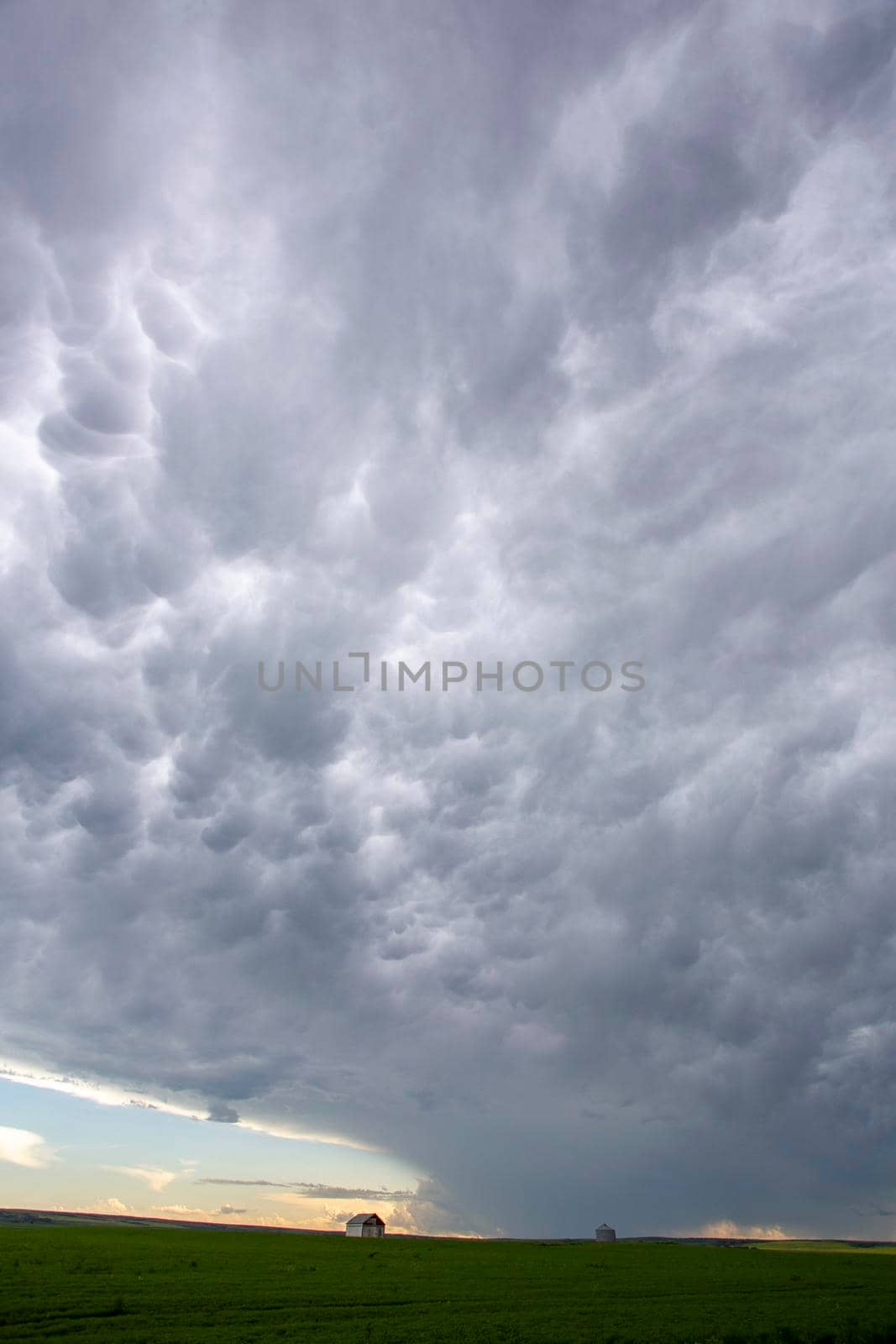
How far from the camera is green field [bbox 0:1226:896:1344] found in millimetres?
47344

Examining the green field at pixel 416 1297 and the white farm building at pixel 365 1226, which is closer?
the green field at pixel 416 1297

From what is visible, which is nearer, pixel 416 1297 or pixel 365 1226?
pixel 416 1297

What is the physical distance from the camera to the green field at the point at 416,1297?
4734 centimetres

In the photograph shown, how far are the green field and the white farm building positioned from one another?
5080 centimetres

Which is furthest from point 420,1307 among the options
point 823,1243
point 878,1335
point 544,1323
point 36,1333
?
point 823,1243

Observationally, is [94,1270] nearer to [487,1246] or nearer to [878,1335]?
[878,1335]

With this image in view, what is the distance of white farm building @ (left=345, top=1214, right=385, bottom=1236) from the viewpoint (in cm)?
14488

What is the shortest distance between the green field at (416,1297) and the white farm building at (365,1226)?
50.8 meters

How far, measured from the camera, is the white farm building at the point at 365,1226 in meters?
145

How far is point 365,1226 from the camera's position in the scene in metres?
145

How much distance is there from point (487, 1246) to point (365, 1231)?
3028 centimetres

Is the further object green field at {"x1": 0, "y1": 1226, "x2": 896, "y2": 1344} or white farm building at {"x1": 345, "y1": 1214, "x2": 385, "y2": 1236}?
white farm building at {"x1": 345, "y1": 1214, "x2": 385, "y2": 1236}

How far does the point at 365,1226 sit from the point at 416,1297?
97679 millimetres

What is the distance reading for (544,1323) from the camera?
51188 millimetres
